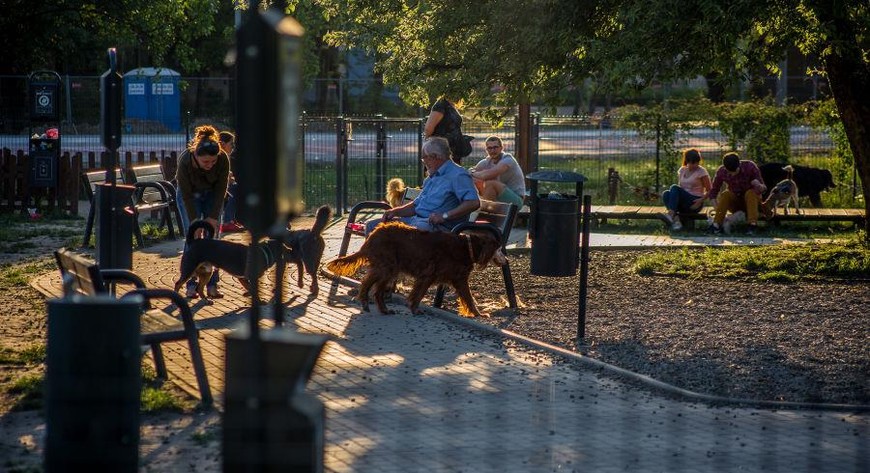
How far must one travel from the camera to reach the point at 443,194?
11.4 meters

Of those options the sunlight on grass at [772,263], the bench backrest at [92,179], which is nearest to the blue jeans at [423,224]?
the sunlight on grass at [772,263]

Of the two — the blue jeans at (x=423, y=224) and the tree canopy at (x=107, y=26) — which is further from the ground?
the tree canopy at (x=107, y=26)

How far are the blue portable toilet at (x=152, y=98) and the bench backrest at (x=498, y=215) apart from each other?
90.2ft

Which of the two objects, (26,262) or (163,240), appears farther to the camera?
(163,240)

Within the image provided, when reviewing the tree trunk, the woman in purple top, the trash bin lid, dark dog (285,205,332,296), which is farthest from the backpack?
the woman in purple top

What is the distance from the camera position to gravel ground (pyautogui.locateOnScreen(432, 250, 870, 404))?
838cm

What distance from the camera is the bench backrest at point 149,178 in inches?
645

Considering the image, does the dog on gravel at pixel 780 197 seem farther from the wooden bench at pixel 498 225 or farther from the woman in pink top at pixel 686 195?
the wooden bench at pixel 498 225

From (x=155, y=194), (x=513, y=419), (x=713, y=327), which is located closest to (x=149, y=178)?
(x=155, y=194)

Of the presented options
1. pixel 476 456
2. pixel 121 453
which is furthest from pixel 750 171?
pixel 121 453

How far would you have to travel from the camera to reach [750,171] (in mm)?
17375

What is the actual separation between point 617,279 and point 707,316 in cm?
224

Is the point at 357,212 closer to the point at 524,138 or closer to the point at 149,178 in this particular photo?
the point at 149,178

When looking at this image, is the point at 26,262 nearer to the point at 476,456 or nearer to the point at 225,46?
the point at 476,456
